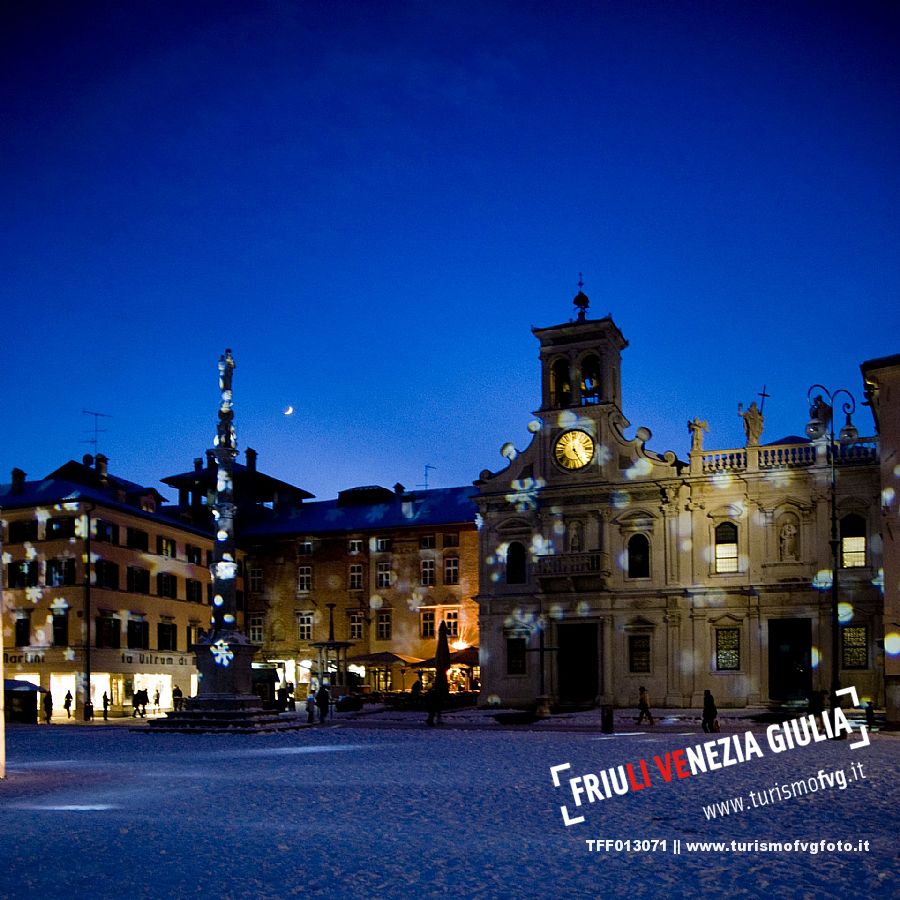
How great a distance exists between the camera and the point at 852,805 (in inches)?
607

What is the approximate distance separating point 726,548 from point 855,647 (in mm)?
6470

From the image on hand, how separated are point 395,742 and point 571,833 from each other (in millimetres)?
17639

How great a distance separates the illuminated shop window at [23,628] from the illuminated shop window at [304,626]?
A: 1686 cm

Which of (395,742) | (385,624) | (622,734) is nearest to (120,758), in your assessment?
(395,742)

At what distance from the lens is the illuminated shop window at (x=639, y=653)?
1869 inches

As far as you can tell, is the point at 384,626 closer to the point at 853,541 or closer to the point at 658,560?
the point at 658,560

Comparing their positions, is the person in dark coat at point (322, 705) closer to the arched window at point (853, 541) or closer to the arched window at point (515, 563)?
the arched window at point (515, 563)

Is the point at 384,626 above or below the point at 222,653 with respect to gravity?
below

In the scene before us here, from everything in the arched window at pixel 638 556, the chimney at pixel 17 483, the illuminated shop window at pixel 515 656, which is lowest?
the illuminated shop window at pixel 515 656

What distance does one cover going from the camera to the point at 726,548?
46375 millimetres

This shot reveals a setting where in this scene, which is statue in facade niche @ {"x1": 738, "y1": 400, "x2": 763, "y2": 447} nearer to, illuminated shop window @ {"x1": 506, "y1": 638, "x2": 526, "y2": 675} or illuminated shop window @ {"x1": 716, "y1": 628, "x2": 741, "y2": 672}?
illuminated shop window @ {"x1": 716, "y1": 628, "x2": 741, "y2": 672}

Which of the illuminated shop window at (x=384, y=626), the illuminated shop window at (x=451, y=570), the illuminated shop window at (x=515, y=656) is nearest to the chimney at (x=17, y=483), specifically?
the illuminated shop window at (x=384, y=626)

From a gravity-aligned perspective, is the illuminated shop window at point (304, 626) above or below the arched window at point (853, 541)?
below

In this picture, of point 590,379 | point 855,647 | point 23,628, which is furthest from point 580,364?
point 23,628
